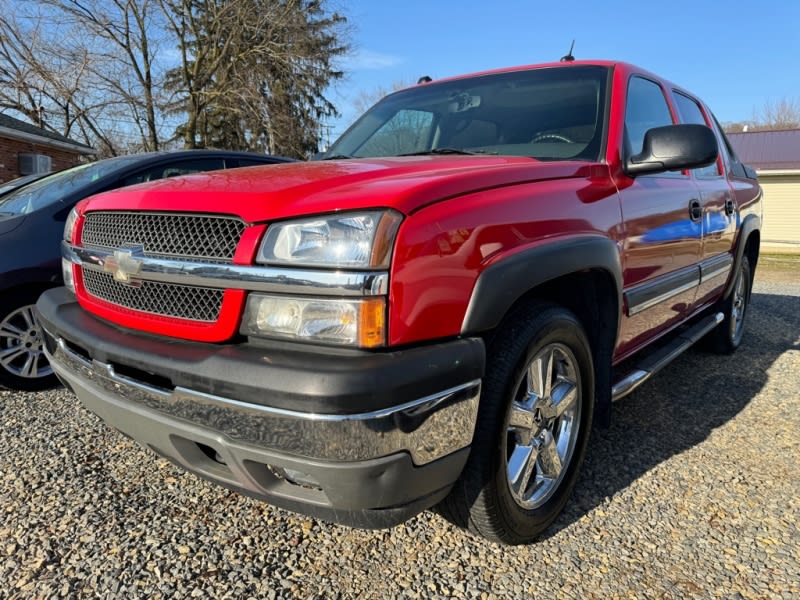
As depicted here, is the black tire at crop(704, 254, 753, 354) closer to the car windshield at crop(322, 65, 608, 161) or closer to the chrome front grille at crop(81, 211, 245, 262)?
the car windshield at crop(322, 65, 608, 161)

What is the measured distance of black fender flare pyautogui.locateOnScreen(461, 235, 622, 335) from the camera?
5.36ft

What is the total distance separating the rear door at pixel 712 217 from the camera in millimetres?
3455

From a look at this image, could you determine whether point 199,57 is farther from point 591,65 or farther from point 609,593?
point 609,593

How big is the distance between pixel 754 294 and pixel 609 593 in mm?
8544

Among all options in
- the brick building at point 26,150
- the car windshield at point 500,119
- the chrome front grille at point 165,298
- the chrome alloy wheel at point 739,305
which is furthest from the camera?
the brick building at point 26,150

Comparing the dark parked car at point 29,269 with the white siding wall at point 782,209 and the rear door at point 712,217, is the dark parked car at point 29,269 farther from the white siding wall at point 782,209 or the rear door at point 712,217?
the white siding wall at point 782,209

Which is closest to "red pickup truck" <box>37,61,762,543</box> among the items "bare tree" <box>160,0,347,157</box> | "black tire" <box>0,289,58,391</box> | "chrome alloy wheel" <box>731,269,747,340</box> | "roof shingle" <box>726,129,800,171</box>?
"black tire" <box>0,289,58,391</box>

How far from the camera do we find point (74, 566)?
1955 millimetres

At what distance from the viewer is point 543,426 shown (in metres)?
2.18

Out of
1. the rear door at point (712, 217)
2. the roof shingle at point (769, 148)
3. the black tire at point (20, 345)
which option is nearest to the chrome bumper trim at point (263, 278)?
the black tire at point (20, 345)

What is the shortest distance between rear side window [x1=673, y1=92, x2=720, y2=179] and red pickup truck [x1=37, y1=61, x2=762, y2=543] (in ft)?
3.58

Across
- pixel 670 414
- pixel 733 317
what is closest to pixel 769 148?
pixel 733 317

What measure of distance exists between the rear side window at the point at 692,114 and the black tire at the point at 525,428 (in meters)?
1.90

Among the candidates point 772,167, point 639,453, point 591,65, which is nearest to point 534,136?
point 591,65
